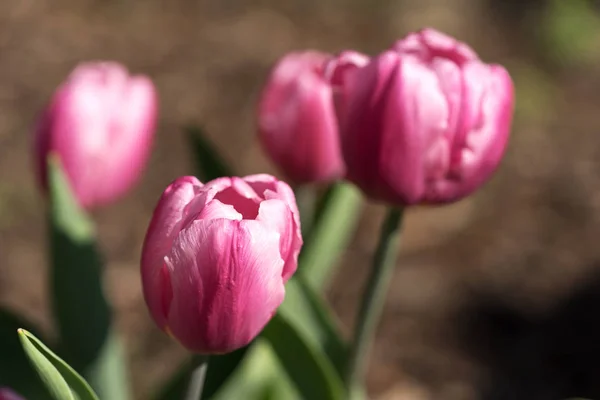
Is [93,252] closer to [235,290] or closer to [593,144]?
[235,290]

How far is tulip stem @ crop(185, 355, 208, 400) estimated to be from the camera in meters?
0.53

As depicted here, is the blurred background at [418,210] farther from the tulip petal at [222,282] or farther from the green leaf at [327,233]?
the tulip petal at [222,282]

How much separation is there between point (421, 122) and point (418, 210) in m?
0.78

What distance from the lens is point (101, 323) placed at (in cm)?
71

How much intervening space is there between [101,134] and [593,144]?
1.45 m

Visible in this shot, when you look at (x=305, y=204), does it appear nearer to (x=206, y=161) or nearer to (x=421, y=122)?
(x=206, y=161)

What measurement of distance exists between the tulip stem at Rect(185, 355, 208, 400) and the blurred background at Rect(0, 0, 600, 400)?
32.8 inches

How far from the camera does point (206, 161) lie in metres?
0.80

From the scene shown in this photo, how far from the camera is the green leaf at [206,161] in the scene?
2.62ft

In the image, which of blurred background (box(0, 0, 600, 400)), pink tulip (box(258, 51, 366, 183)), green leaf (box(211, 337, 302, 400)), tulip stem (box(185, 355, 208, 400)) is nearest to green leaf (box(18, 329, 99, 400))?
tulip stem (box(185, 355, 208, 400))

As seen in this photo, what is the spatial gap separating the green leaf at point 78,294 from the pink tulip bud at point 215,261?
22cm

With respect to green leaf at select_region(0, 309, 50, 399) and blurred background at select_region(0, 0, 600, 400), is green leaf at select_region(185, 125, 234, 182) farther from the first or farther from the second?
blurred background at select_region(0, 0, 600, 400)

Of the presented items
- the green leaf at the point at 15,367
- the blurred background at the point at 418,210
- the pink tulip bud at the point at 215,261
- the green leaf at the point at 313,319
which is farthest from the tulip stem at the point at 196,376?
the blurred background at the point at 418,210

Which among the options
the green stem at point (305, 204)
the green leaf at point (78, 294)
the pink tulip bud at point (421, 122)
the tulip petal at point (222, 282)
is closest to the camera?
the tulip petal at point (222, 282)
